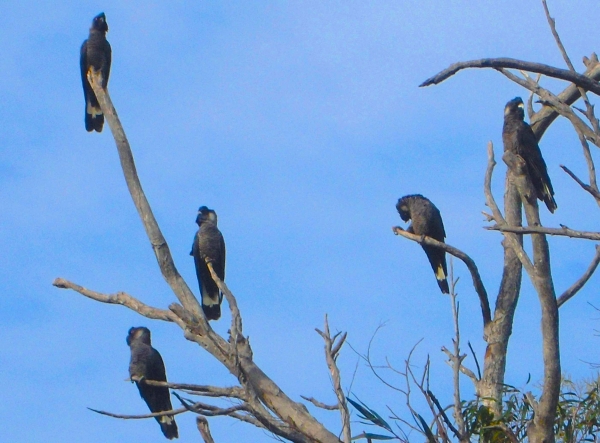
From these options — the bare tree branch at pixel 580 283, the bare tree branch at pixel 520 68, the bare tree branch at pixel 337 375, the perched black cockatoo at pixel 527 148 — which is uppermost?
the perched black cockatoo at pixel 527 148

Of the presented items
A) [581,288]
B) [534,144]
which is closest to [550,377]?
[581,288]

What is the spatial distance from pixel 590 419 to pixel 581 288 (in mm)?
880

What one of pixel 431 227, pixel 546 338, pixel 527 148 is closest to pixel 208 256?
pixel 431 227

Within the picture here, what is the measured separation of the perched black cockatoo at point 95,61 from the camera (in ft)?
25.3

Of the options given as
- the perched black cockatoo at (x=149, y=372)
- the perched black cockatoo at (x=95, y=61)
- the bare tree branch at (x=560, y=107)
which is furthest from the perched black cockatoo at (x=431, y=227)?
the bare tree branch at (x=560, y=107)

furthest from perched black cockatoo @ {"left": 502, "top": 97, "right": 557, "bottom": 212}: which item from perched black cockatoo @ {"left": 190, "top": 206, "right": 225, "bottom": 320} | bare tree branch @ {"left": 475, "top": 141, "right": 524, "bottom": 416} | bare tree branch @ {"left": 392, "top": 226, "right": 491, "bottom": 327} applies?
perched black cockatoo @ {"left": 190, "top": 206, "right": 225, "bottom": 320}

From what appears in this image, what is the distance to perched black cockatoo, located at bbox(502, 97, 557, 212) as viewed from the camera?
6082 millimetres

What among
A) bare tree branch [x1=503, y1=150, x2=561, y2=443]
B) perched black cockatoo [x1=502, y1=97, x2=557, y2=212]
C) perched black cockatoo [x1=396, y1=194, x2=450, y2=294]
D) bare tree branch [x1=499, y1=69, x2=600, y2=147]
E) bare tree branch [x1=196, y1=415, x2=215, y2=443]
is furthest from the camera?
perched black cockatoo [x1=396, y1=194, x2=450, y2=294]

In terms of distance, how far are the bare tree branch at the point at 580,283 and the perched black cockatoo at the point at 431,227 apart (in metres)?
2.23

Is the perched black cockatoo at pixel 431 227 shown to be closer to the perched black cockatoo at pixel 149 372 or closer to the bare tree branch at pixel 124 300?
the perched black cockatoo at pixel 149 372

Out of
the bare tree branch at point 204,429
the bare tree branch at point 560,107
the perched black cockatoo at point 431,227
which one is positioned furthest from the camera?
the perched black cockatoo at point 431,227

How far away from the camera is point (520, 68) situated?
2953 millimetres

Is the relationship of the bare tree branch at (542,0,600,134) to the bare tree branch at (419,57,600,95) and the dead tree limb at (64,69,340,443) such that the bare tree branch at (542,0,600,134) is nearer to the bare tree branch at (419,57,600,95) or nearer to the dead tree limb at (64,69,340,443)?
the bare tree branch at (419,57,600,95)

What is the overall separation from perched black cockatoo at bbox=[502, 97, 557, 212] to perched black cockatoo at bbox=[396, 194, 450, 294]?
1.26 metres
